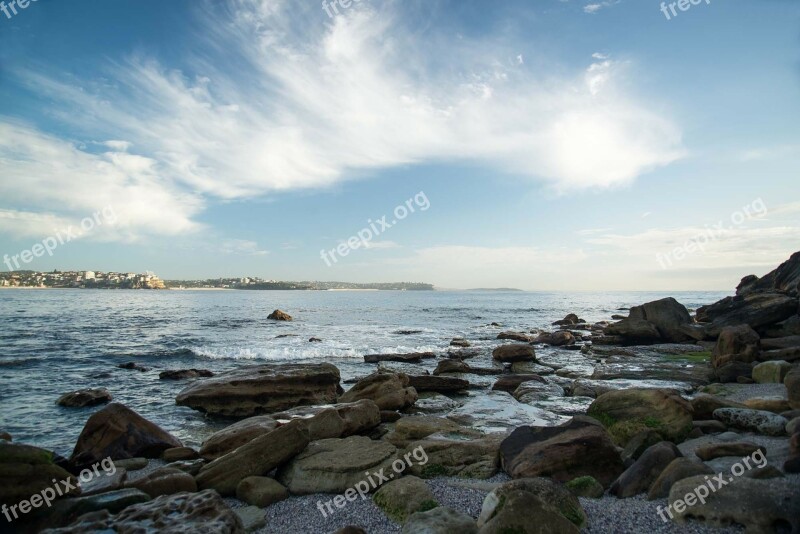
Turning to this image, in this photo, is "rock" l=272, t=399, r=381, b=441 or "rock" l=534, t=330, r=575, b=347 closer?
"rock" l=272, t=399, r=381, b=441

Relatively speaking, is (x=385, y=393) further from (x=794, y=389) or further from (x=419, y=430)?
(x=794, y=389)

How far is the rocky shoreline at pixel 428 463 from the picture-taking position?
546 cm

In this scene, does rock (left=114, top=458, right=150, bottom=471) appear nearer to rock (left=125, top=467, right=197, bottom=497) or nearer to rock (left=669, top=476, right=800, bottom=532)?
rock (left=125, top=467, right=197, bottom=497)

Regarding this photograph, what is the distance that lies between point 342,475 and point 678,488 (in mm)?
5377

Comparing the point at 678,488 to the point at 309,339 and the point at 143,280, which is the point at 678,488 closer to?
the point at 309,339

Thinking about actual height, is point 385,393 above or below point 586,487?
below

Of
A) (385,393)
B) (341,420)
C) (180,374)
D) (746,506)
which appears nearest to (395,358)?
(180,374)

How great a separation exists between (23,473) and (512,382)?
1650 cm

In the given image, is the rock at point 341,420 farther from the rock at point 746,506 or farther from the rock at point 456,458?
the rock at point 746,506

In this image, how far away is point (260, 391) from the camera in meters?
15.9

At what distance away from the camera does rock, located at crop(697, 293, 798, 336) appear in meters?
27.2

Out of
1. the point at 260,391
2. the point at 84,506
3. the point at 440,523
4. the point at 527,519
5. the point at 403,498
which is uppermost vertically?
the point at 527,519

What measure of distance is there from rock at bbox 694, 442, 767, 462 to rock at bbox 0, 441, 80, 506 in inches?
429

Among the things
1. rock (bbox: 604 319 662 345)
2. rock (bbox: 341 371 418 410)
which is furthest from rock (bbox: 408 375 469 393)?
rock (bbox: 604 319 662 345)
